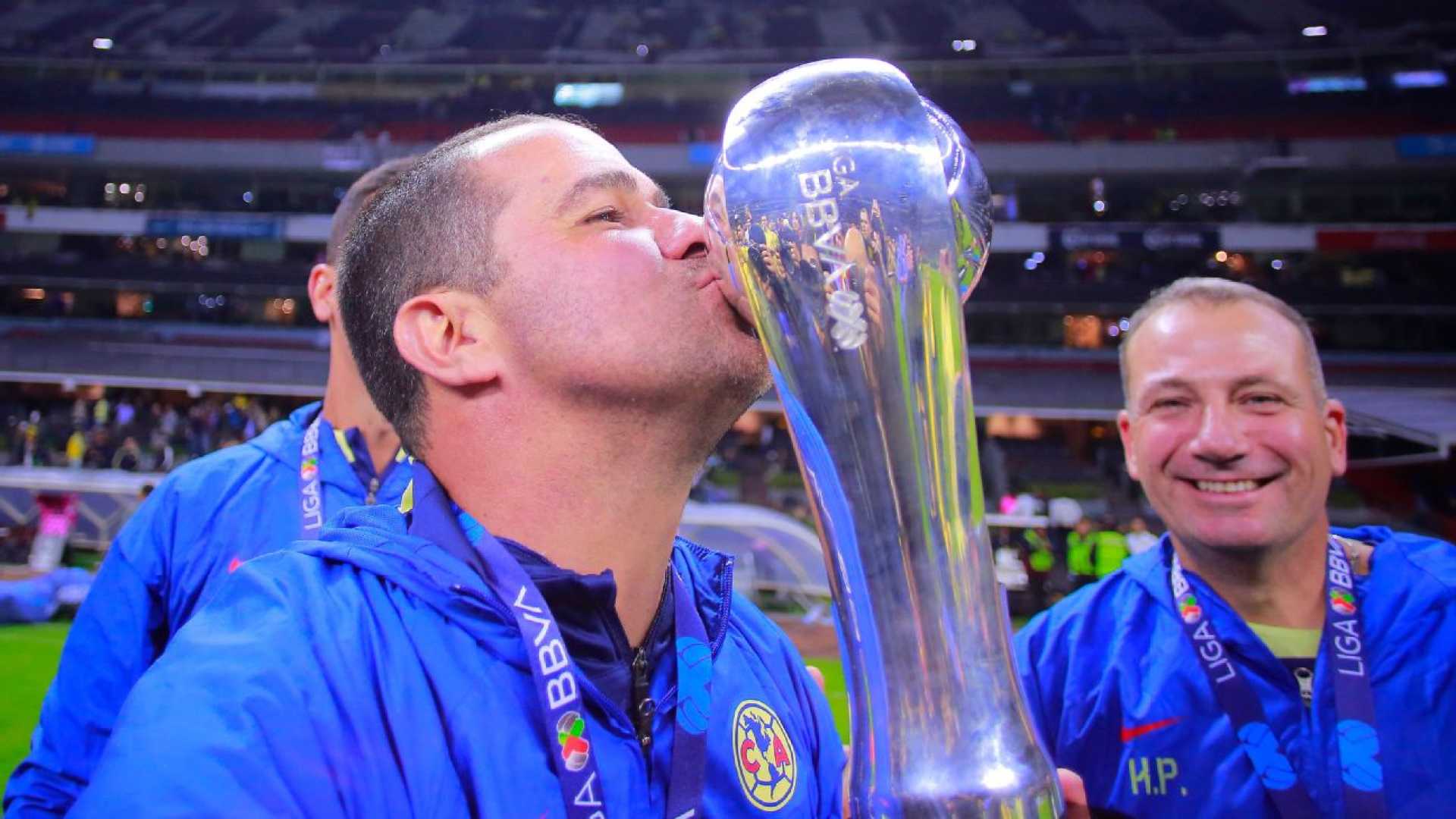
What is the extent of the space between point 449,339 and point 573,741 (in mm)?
525

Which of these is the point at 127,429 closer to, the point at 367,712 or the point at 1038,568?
the point at 1038,568

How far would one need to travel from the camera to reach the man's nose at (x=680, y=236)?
114cm

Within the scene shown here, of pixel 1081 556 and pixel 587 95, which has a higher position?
pixel 587 95

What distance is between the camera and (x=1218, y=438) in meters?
1.70

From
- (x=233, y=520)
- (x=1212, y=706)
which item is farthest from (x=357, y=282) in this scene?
(x=1212, y=706)

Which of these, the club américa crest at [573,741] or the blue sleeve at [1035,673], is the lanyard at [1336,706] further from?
the club américa crest at [573,741]

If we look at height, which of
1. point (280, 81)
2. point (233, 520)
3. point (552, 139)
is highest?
point (280, 81)

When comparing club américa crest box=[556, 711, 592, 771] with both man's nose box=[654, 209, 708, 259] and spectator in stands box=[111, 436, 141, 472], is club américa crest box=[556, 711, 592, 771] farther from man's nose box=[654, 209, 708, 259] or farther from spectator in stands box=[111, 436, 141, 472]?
spectator in stands box=[111, 436, 141, 472]

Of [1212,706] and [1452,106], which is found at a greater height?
[1452,106]

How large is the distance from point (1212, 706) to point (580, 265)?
4.92 feet

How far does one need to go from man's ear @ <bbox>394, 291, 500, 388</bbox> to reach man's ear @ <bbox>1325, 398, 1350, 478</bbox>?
162 cm

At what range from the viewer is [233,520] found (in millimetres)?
2152

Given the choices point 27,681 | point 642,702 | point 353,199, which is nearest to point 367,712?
point 642,702

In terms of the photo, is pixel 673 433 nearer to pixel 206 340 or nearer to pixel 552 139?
pixel 552 139
